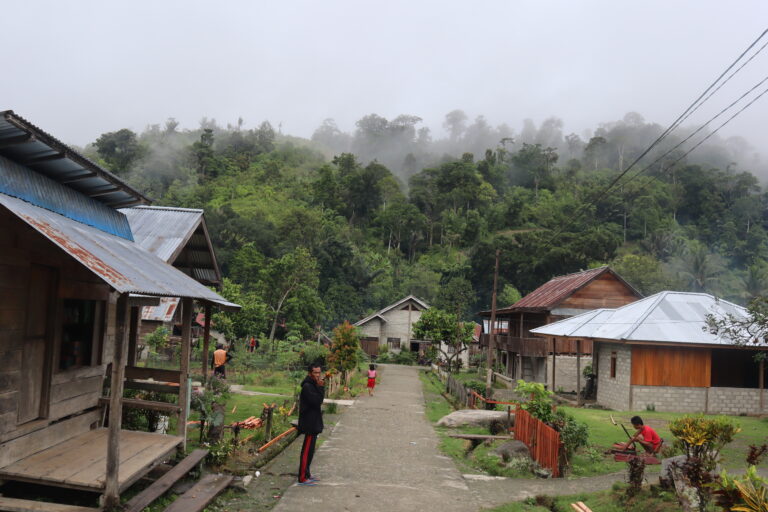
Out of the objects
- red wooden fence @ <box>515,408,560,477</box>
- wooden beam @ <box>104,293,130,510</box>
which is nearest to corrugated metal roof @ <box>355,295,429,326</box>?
red wooden fence @ <box>515,408,560,477</box>

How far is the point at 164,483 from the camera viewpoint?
7707mm

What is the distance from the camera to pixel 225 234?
5912cm

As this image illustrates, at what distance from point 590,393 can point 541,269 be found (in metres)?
40.3

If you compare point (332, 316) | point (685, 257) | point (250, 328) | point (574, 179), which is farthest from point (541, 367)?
point (574, 179)

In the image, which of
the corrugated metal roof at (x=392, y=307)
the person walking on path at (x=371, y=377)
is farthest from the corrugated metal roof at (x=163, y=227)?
the corrugated metal roof at (x=392, y=307)

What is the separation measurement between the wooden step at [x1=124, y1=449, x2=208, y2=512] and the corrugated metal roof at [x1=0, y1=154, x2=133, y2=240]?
390cm

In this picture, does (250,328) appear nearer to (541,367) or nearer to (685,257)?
(541,367)

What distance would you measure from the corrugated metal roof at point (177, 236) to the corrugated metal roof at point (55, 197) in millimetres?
1577

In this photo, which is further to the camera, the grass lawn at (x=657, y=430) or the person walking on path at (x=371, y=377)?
the person walking on path at (x=371, y=377)

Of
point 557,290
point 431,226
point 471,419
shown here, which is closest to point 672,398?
point 471,419

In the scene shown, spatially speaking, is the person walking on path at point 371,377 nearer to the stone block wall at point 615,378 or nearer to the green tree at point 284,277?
the stone block wall at point 615,378

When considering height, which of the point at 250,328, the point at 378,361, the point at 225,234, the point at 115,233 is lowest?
the point at 378,361

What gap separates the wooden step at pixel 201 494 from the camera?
713cm

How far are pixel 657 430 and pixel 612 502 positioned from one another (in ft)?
30.4
